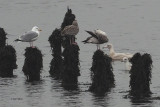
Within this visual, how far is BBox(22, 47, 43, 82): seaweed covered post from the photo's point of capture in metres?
A: 32.4

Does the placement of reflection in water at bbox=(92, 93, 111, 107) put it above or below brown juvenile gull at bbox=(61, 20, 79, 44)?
below

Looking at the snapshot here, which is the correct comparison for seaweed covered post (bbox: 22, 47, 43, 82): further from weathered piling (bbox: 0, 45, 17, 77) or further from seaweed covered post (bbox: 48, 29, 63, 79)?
seaweed covered post (bbox: 48, 29, 63, 79)

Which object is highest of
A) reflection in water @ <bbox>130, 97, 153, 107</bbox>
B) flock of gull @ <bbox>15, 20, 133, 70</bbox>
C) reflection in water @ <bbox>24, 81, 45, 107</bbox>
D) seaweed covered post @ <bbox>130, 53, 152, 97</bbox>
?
flock of gull @ <bbox>15, 20, 133, 70</bbox>

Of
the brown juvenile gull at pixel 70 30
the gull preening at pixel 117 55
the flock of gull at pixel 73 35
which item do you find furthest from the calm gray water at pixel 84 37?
the brown juvenile gull at pixel 70 30

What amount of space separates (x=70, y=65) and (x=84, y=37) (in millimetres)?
19474

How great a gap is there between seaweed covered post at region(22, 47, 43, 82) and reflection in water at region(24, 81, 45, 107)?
33 cm

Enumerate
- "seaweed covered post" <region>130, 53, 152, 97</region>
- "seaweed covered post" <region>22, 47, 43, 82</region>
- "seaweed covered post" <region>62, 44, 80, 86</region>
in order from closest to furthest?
"seaweed covered post" <region>130, 53, 152, 97</region>, "seaweed covered post" <region>62, 44, 80, 86</region>, "seaweed covered post" <region>22, 47, 43, 82</region>

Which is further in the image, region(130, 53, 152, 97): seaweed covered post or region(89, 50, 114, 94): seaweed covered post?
region(89, 50, 114, 94): seaweed covered post

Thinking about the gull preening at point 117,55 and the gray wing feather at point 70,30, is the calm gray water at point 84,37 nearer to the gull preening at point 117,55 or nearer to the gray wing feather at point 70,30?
the gull preening at point 117,55

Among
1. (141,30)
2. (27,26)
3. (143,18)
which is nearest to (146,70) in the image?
(141,30)

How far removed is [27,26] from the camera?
5716cm

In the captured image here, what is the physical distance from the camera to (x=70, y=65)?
3142cm

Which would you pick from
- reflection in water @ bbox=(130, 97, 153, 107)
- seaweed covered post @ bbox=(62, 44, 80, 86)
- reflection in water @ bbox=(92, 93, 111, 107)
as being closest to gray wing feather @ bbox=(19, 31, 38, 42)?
seaweed covered post @ bbox=(62, 44, 80, 86)

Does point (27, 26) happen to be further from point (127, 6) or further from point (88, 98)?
point (88, 98)
